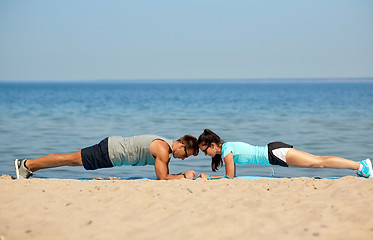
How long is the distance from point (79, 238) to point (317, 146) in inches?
357

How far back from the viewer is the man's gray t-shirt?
6688mm

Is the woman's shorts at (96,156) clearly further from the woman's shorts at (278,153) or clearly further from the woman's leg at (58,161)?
the woman's shorts at (278,153)

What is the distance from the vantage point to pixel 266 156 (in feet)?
22.5

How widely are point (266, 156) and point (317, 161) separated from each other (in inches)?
30.5

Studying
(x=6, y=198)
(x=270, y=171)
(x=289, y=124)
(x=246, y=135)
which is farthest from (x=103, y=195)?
(x=289, y=124)

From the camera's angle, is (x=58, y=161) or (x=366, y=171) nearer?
(x=366, y=171)

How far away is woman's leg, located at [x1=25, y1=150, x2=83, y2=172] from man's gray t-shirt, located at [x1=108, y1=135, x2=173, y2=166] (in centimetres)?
53

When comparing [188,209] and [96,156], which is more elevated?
[96,156]

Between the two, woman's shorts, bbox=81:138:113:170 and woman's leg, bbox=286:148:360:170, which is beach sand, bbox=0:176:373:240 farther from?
woman's shorts, bbox=81:138:113:170

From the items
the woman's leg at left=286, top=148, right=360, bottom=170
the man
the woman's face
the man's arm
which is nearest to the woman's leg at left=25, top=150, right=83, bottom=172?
the man

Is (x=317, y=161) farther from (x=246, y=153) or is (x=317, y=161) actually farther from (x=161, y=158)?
(x=161, y=158)

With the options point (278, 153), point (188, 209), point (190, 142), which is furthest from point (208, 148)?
point (188, 209)

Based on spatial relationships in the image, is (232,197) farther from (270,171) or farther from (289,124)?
(289,124)

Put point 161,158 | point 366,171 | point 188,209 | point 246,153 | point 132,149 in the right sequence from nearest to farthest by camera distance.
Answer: point 188,209
point 161,158
point 366,171
point 132,149
point 246,153
